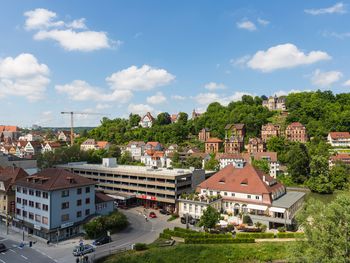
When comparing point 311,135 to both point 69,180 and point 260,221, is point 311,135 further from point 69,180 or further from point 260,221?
point 69,180

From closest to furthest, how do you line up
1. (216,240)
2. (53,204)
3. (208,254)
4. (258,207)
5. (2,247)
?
(208,254) → (2,247) → (216,240) → (53,204) → (258,207)

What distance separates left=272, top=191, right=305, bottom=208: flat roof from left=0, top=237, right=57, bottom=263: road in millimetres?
36694

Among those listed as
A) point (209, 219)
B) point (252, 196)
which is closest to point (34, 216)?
point (209, 219)

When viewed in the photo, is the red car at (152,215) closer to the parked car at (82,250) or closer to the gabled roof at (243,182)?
the gabled roof at (243,182)

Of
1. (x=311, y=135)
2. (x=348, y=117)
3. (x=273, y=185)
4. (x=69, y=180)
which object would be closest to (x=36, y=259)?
(x=69, y=180)

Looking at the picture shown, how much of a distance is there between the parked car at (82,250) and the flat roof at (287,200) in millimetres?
30985

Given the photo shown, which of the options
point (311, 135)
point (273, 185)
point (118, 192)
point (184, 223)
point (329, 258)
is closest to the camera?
point (329, 258)

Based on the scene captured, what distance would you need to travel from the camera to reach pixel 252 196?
56.2m

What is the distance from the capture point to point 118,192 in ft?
245

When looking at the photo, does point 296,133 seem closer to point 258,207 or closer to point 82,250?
point 258,207

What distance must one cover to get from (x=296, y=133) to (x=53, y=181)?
114798 mm

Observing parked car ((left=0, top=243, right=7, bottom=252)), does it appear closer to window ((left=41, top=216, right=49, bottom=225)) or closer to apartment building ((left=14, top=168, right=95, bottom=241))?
apartment building ((left=14, top=168, right=95, bottom=241))

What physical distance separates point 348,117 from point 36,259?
141 meters

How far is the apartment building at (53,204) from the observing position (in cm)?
4859
